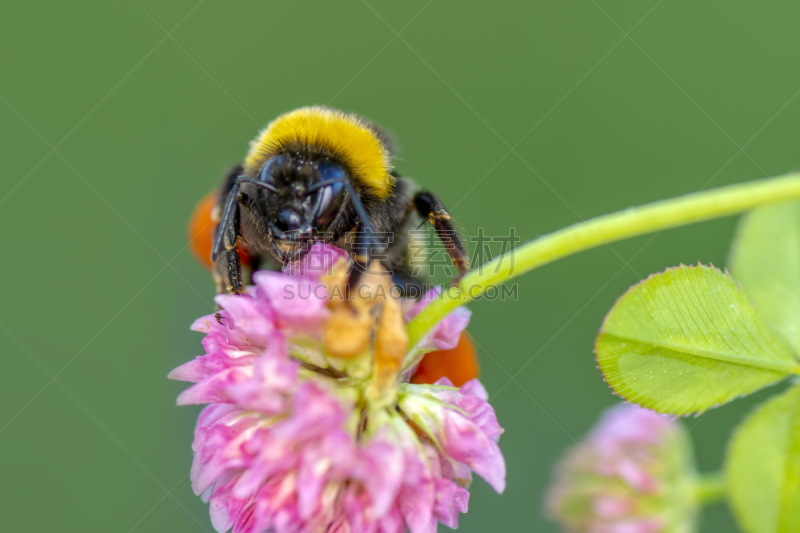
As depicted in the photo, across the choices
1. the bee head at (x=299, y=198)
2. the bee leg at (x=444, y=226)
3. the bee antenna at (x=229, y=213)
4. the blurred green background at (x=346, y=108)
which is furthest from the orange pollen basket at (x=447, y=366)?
the blurred green background at (x=346, y=108)

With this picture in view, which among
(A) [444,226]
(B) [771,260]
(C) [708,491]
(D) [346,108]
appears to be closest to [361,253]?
(A) [444,226]

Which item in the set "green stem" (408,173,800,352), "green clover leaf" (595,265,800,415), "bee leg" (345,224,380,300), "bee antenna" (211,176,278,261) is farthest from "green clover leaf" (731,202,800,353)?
"bee antenna" (211,176,278,261)

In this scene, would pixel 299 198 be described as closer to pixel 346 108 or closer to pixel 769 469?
pixel 769 469

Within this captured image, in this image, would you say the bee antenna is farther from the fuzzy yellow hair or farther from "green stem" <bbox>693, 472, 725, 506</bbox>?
"green stem" <bbox>693, 472, 725, 506</bbox>

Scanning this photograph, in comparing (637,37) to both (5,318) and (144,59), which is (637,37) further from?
(5,318)

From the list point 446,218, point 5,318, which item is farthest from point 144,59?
point 446,218

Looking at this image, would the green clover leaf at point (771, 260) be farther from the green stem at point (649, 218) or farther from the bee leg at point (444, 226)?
the bee leg at point (444, 226)
